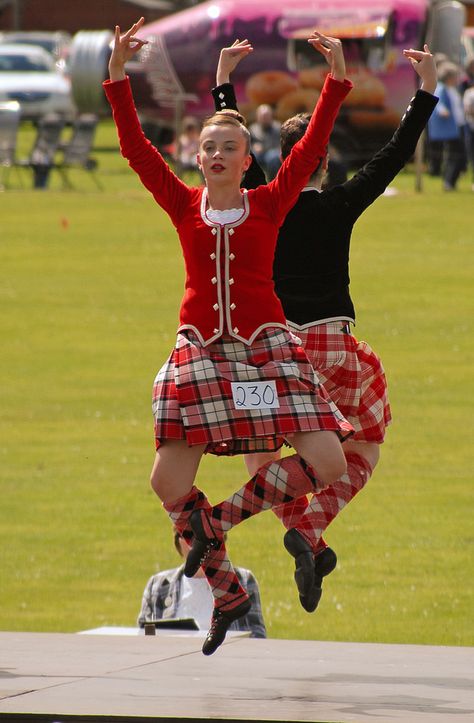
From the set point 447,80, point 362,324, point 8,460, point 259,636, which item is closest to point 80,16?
point 447,80

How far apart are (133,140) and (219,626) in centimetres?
178

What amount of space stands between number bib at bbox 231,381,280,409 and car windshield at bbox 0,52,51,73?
40.5 metres

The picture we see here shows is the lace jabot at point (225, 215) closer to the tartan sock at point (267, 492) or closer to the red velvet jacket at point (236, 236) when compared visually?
the red velvet jacket at point (236, 236)

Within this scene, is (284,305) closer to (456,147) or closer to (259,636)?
(259,636)

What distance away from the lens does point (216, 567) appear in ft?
20.9

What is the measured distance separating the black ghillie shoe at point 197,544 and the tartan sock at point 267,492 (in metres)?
0.03

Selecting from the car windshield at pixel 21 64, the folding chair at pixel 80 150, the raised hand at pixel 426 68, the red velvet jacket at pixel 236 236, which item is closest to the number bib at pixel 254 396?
the red velvet jacket at pixel 236 236

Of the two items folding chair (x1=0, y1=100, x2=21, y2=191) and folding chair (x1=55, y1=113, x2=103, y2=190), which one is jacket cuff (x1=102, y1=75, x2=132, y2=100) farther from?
folding chair (x1=0, y1=100, x2=21, y2=191)

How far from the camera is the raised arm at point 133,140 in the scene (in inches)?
246

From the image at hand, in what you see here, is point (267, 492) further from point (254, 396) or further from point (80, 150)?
point (80, 150)

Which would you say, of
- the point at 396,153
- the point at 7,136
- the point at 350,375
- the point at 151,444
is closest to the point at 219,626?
the point at 350,375

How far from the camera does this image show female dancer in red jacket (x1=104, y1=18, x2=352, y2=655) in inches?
244

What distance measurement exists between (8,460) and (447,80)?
1665 cm

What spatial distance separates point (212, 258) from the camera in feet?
20.5
